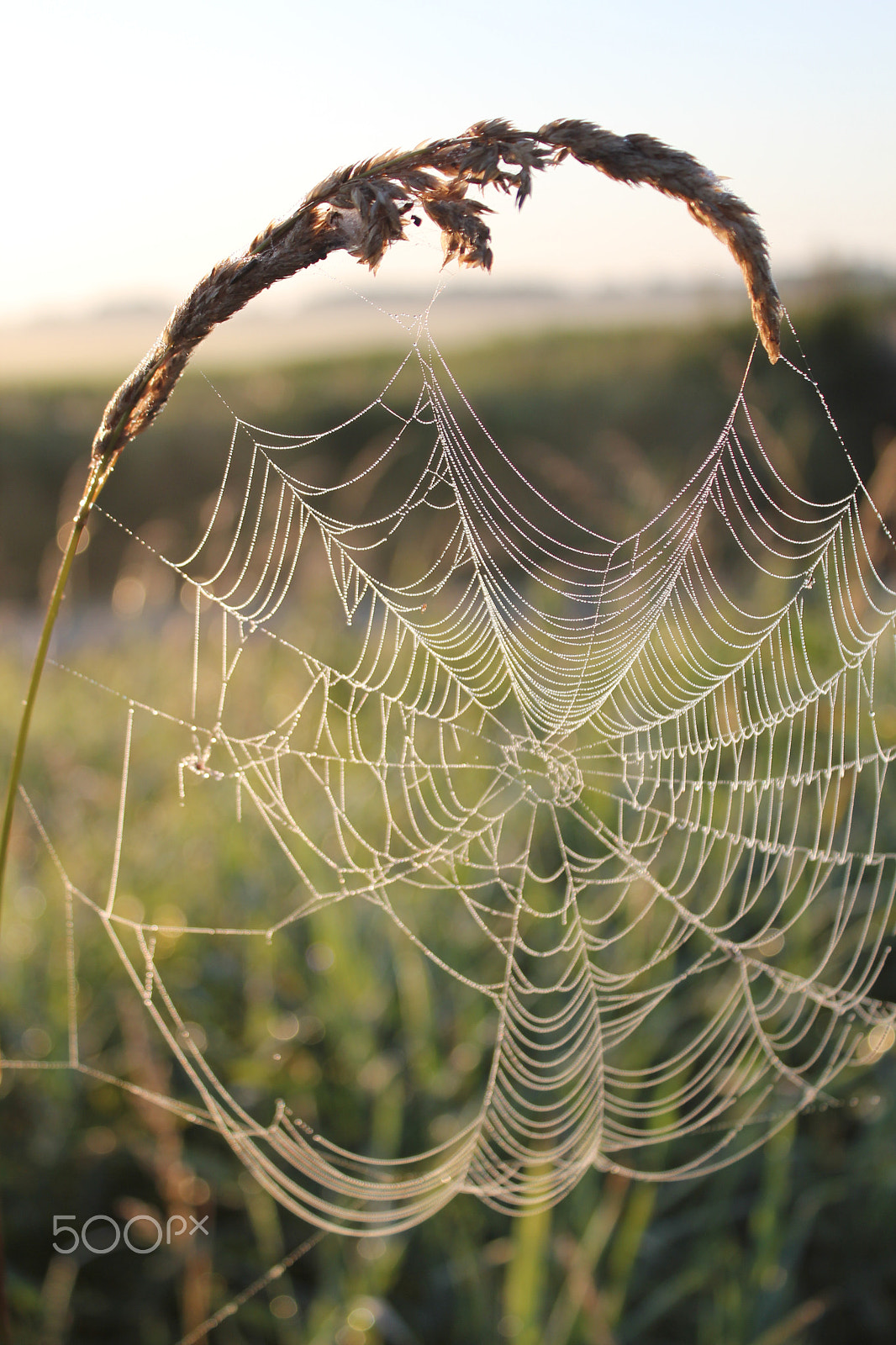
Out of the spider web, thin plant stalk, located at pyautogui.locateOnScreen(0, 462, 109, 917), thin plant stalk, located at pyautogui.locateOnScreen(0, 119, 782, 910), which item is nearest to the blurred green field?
the spider web

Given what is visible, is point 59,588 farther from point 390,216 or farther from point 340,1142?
point 340,1142

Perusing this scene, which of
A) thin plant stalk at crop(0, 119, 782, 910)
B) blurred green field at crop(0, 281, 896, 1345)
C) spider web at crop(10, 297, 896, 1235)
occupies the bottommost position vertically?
blurred green field at crop(0, 281, 896, 1345)

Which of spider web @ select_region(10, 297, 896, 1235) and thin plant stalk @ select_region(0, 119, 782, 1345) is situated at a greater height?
thin plant stalk @ select_region(0, 119, 782, 1345)

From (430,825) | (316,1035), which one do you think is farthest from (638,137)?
(430,825)

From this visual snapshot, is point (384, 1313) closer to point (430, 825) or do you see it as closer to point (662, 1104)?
point (662, 1104)

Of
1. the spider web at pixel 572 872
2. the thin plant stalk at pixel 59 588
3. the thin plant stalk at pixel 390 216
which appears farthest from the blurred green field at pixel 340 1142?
the thin plant stalk at pixel 390 216

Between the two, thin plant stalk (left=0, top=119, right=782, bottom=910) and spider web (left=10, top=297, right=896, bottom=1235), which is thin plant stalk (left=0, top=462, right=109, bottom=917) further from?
spider web (left=10, top=297, right=896, bottom=1235)

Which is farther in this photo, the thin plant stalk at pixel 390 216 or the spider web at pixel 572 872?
the spider web at pixel 572 872

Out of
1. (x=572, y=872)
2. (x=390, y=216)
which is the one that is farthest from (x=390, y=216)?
(x=572, y=872)

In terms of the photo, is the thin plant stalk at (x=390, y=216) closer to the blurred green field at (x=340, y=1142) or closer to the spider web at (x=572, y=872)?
the spider web at (x=572, y=872)
